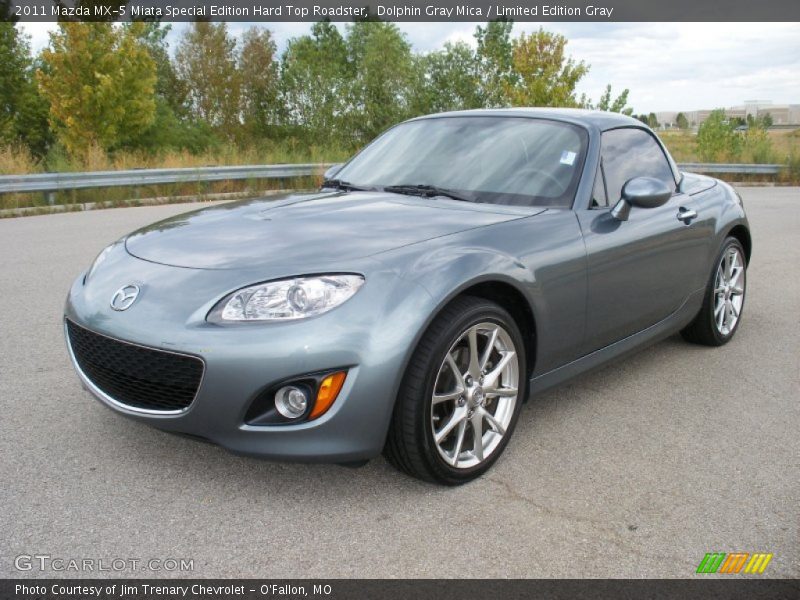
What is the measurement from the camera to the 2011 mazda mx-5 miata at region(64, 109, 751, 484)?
8.52ft

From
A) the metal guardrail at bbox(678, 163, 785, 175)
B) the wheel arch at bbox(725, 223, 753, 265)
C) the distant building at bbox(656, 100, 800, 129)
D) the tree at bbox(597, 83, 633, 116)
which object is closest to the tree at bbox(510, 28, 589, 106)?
the tree at bbox(597, 83, 633, 116)

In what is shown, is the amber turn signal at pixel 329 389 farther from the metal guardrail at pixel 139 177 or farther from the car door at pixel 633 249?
the metal guardrail at pixel 139 177

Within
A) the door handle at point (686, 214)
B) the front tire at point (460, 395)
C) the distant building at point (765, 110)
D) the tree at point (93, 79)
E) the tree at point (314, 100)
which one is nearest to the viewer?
the front tire at point (460, 395)

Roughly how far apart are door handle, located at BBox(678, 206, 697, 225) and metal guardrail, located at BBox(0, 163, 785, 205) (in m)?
10.5

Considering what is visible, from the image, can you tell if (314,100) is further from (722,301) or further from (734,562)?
(734,562)

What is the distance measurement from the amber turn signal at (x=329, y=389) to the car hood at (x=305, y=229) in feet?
1.49

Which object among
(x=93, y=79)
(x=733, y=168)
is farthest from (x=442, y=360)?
(x=93, y=79)

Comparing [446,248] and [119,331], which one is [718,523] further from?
[119,331]

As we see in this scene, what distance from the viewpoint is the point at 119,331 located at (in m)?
2.76

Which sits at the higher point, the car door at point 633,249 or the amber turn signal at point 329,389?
the car door at point 633,249

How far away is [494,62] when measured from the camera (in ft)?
196

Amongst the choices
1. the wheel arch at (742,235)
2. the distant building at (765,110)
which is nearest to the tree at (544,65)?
the wheel arch at (742,235)

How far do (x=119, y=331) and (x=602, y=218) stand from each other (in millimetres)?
2208

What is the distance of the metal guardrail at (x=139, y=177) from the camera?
468 inches
